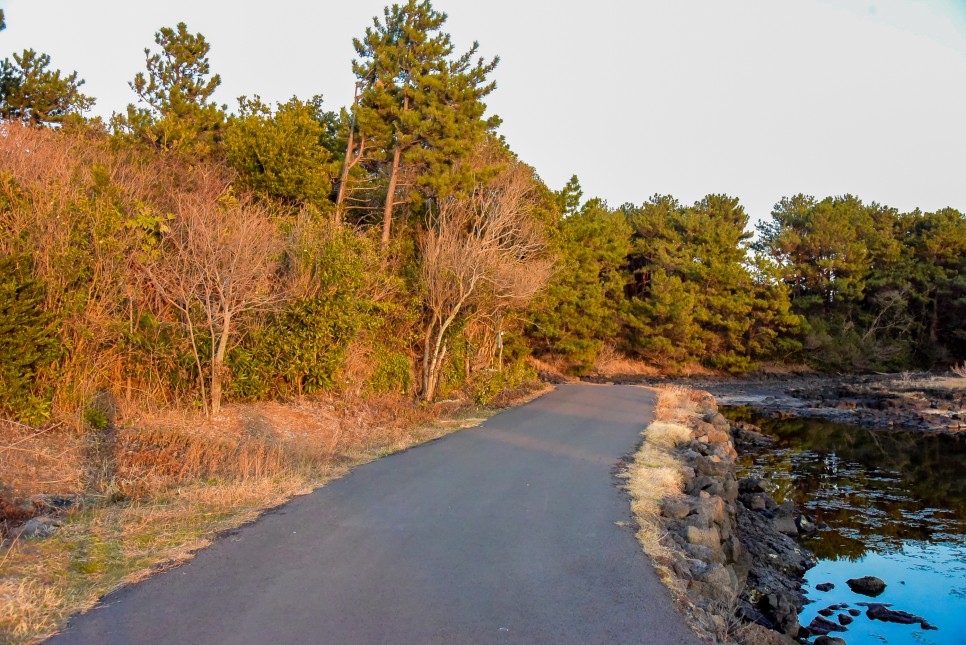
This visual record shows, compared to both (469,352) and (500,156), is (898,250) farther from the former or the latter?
(469,352)

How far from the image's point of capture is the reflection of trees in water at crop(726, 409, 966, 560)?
1387 centimetres

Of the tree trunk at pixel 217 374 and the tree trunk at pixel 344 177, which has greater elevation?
the tree trunk at pixel 344 177

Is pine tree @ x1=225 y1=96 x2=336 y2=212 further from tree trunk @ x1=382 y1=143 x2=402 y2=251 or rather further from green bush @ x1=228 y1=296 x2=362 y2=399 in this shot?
green bush @ x1=228 y1=296 x2=362 y2=399

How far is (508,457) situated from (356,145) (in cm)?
1626

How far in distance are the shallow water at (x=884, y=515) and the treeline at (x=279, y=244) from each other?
1004 centimetres

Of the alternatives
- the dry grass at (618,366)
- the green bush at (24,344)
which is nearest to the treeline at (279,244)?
the green bush at (24,344)

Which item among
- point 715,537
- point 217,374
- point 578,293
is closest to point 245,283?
point 217,374

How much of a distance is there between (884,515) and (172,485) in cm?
1496

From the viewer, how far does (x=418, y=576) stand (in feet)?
20.9

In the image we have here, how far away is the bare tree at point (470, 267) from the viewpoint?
19969 millimetres

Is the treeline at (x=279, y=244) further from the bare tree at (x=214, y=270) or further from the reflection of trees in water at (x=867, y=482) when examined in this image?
the reflection of trees in water at (x=867, y=482)

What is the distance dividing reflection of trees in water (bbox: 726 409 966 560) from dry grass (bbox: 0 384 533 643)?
9137mm

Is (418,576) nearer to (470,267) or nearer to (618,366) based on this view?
(470,267)

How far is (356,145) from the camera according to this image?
2516 centimetres
